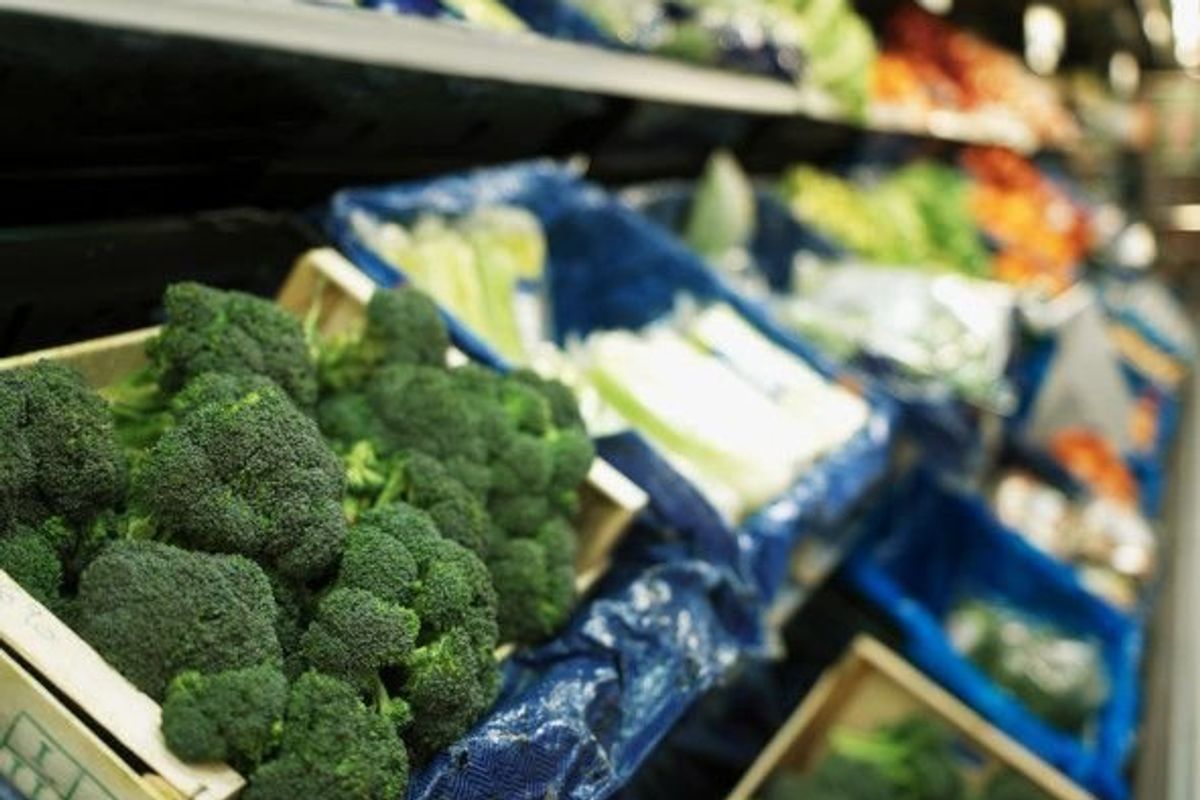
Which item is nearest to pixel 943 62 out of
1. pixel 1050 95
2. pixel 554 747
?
pixel 1050 95

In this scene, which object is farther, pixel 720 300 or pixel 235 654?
pixel 720 300

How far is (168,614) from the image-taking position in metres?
1.01

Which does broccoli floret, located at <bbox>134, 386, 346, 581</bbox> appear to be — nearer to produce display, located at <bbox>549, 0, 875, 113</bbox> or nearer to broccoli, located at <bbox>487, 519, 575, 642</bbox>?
broccoli, located at <bbox>487, 519, 575, 642</bbox>

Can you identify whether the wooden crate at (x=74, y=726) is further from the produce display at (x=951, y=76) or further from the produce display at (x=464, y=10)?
the produce display at (x=951, y=76)

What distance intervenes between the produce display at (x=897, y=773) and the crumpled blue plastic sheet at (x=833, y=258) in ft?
2.44

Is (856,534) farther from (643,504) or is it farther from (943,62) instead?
(943,62)

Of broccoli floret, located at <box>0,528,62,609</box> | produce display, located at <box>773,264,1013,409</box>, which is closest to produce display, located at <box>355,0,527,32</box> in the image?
broccoli floret, located at <box>0,528,62,609</box>

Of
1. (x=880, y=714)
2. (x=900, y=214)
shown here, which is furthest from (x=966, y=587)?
(x=900, y=214)

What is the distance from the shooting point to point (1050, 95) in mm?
6188

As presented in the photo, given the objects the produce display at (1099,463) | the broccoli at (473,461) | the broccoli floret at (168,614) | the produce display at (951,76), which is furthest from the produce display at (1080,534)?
the broccoli floret at (168,614)

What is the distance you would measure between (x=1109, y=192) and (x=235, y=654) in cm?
762

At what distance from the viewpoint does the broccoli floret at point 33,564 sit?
1.04 meters

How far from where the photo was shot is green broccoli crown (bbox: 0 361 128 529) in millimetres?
1061

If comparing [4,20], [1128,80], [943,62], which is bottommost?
[4,20]
